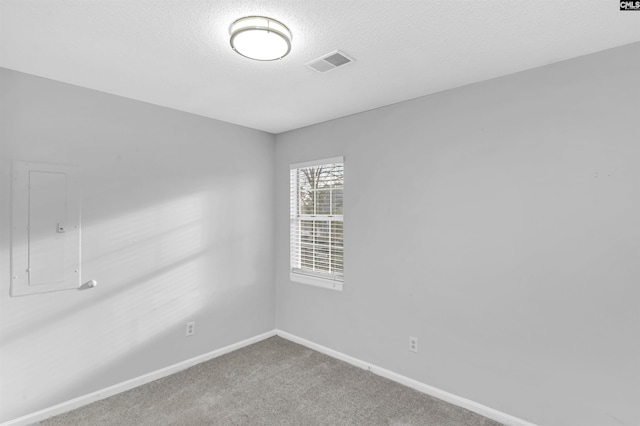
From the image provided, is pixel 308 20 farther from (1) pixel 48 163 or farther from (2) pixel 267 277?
(2) pixel 267 277

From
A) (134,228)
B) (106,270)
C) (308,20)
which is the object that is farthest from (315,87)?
(106,270)

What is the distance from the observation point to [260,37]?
67.3 inches

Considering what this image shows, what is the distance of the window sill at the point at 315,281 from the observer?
3.42 meters

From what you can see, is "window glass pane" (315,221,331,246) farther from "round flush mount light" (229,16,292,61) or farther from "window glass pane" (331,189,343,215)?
"round flush mount light" (229,16,292,61)

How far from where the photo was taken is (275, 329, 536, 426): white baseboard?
2309 millimetres

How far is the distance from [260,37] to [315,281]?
2570 mm

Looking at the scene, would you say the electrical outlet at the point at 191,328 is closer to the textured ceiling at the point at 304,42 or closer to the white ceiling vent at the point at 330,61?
the textured ceiling at the point at 304,42

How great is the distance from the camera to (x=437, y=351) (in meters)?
2.68

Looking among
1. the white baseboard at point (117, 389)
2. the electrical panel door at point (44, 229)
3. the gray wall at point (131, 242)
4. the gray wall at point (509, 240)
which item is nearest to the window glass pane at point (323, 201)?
the gray wall at point (509, 240)

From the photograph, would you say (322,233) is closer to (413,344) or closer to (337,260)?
(337,260)

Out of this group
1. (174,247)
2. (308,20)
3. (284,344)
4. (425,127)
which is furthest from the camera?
(284,344)

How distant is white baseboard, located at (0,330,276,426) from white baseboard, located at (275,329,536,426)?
0.93 metres

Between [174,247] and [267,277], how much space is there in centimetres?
126

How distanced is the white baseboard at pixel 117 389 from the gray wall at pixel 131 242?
0.05 m
